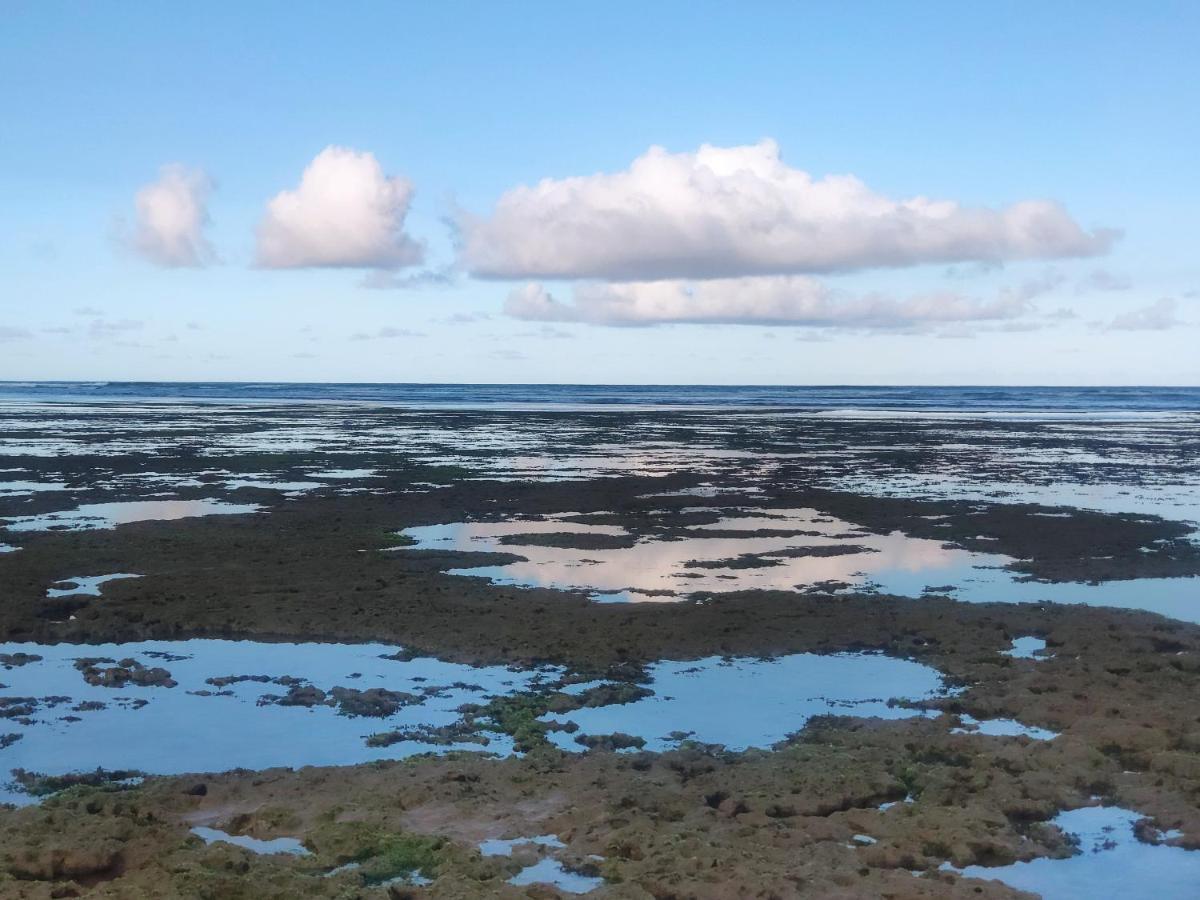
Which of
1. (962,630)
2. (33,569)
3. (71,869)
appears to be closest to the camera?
(71,869)

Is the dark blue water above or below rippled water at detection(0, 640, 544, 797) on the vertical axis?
above

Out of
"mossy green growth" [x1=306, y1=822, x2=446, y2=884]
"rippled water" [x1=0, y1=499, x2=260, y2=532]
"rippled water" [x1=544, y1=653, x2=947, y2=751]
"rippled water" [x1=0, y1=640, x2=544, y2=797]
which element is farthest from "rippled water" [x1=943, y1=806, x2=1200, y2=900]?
"rippled water" [x1=0, y1=499, x2=260, y2=532]

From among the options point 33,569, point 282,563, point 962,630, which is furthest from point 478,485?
point 962,630

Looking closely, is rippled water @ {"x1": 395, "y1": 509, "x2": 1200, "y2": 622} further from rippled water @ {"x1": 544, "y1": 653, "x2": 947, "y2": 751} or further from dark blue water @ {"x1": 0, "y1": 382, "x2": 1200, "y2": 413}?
dark blue water @ {"x1": 0, "y1": 382, "x2": 1200, "y2": 413}

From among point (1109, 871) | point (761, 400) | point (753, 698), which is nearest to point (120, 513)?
point (753, 698)

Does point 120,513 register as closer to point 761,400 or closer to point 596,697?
point 596,697

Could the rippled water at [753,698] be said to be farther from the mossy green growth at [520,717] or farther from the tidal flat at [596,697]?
the mossy green growth at [520,717]

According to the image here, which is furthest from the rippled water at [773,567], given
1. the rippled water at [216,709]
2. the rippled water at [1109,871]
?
the rippled water at [1109,871]

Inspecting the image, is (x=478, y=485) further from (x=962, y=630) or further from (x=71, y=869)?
(x=71, y=869)
